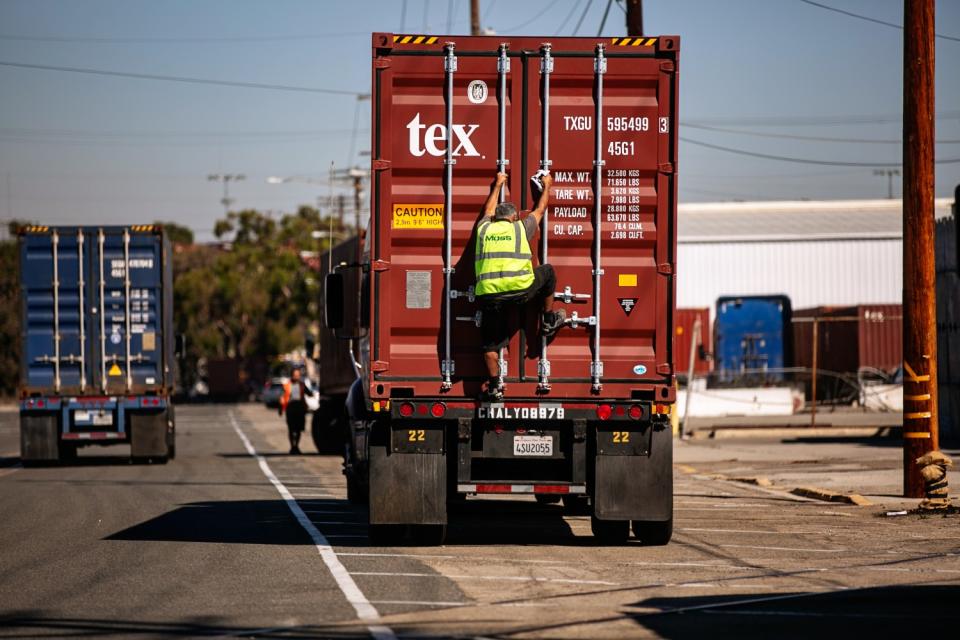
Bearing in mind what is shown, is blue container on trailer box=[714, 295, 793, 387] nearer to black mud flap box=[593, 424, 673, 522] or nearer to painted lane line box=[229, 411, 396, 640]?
painted lane line box=[229, 411, 396, 640]

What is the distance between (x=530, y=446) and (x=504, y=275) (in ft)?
4.82

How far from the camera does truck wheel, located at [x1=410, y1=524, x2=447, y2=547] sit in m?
12.6

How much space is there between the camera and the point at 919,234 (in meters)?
16.5

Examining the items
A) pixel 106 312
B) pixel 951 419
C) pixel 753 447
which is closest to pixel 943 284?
pixel 951 419

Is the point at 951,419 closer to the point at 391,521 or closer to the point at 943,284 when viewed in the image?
the point at 943,284

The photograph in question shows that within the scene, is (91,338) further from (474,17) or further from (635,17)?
(474,17)

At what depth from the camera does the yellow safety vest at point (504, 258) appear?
38.5 feet

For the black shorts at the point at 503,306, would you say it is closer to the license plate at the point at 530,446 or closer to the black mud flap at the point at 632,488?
the license plate at the point at 530,446

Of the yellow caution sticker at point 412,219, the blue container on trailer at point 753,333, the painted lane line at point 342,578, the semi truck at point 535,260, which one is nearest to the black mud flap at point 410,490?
the semi truck at point 535,260

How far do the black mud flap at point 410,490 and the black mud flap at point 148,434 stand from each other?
50.1 ft

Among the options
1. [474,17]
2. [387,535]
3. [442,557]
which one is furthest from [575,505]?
[474,17]

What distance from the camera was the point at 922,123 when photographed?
16.6 meters

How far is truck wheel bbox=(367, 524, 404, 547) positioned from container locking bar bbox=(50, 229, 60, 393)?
1491cm

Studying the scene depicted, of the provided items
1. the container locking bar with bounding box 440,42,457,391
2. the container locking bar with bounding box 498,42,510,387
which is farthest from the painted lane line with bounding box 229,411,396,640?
the container locking bar with bounding box 498,42,510,387
